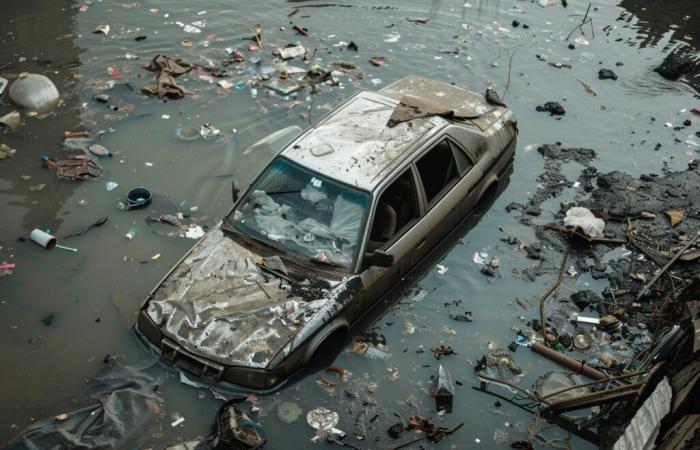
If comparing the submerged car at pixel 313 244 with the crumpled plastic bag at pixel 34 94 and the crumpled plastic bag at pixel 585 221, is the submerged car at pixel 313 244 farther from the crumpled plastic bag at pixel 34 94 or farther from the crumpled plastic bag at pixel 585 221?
the crumpled plastic bag at pixel 34 94

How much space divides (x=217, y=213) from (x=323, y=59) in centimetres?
427

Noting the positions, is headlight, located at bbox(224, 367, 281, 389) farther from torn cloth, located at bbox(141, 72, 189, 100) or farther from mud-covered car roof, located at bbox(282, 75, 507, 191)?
torn cloth, located at bbox(141, 72, 189, 100)

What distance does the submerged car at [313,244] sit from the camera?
565 cm

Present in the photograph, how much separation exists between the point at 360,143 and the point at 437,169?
968mm

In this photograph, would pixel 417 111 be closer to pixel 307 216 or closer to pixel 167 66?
pixel 307 216

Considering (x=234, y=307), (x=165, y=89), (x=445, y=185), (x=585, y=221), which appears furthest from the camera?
(x=165, y=89)

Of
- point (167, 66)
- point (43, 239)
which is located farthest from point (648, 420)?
point (167, 66)

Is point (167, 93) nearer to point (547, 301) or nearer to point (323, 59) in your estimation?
point (323, 59)

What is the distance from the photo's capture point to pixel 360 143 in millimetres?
6621

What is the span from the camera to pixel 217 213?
8094mm

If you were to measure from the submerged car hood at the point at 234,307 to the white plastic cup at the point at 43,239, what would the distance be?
2.10m

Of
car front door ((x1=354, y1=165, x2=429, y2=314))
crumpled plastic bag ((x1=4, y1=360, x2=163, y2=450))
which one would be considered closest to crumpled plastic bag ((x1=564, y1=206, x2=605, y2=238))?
car front door ((x1=354, y1=165, x2=429, y2=314))

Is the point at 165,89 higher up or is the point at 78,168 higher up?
the point at 165,89

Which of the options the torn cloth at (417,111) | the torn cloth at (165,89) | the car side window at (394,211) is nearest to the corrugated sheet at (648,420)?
the car side window at (394,211)
